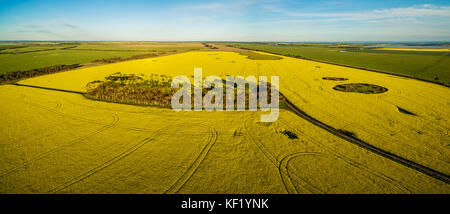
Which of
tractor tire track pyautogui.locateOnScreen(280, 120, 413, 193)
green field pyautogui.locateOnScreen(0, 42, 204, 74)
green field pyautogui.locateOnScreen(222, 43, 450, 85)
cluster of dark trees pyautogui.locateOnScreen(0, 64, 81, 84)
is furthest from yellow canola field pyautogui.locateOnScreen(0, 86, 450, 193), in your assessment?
green field pyautogui.locateOnScreen(0, 42, 204, 74)

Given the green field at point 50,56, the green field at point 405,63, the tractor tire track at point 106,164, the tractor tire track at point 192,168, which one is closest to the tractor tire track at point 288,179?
the tractor tire track at point 192,168

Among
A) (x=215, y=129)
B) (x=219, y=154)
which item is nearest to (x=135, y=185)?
(x=219, y=154)

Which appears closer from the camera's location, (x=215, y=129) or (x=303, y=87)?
(x=215, y=129)

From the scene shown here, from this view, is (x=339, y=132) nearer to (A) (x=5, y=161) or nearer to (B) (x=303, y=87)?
(B) (x=303, y=87)

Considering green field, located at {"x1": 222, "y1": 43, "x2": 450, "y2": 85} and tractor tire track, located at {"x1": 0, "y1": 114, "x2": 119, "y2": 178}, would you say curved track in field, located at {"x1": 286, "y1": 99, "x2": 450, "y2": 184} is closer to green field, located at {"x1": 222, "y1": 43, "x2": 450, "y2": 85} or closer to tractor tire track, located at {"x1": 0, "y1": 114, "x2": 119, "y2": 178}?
tractor tire track, located at {"x1": 0, "y1": 114, "x2": 119, "y2": 178}

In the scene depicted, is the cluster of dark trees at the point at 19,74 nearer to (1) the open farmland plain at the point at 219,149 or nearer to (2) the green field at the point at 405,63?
(1) the open farmland plain at the point at 219,149

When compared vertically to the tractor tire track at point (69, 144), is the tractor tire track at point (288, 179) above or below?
below
